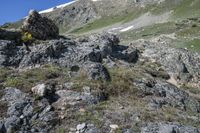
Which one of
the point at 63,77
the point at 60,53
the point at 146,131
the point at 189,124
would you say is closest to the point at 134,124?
the point at 146,131

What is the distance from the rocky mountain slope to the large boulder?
0.01 metres

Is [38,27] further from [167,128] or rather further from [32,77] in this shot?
[167,128]

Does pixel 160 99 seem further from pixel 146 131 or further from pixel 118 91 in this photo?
pixel 146 131

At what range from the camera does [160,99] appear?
76.0ft

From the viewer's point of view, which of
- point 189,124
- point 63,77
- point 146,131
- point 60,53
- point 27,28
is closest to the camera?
point 146,131

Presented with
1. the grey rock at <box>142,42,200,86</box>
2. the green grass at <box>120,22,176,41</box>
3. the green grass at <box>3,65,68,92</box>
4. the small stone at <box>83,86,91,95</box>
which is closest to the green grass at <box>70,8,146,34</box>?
the green grass at <box>120,22,176,41</box>

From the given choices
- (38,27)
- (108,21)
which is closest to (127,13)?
(108,21)

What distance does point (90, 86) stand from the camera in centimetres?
2238

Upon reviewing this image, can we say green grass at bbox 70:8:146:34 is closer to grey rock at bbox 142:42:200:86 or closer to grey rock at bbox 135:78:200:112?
grey rock at bbox 142:42:200:86

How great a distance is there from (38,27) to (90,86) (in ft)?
30.5

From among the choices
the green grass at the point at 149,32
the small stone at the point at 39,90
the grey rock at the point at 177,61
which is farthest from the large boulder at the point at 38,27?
the green grass at the point at 149,32

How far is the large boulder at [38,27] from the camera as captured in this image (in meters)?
29.4

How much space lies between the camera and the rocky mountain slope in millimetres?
19469

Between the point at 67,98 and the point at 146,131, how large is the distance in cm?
447
